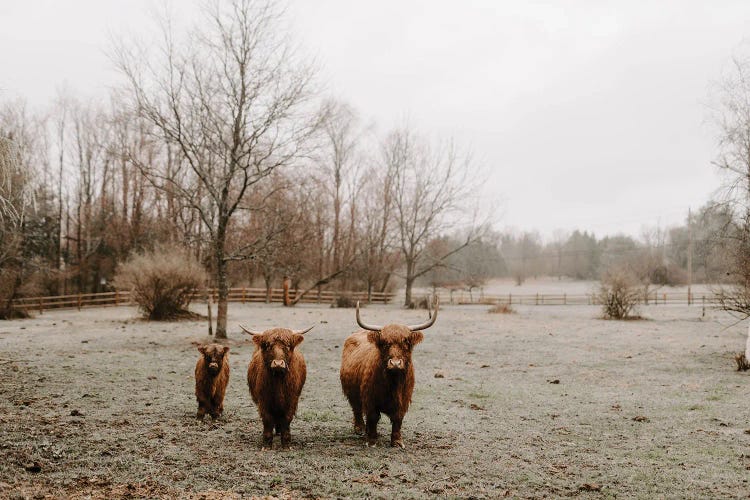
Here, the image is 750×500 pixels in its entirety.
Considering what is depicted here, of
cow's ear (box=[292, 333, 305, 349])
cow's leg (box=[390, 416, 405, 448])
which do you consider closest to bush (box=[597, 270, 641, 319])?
cow's leg (box=[390, 416, 405, 448])

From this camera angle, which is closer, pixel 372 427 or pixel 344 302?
pixel 372 427

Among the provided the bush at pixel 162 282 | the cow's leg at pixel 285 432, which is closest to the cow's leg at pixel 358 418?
the cow's leg at pixel 285 432

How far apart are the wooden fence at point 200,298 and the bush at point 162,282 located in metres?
0.94

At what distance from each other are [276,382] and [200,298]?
30.3 metres

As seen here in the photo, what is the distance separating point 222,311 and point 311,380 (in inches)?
262

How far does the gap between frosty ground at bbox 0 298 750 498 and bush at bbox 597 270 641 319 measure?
12.4m

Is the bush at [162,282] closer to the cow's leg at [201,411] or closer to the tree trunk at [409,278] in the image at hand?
the cow's leg at [201,411]

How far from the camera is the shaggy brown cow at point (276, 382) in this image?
6.55 meters

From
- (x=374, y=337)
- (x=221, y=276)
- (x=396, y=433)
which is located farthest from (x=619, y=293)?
(x=374, y=337)

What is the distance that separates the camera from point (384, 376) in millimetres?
6711

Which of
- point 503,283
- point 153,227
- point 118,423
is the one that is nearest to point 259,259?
point 118,423

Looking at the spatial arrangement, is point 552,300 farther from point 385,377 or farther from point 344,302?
point 385,377

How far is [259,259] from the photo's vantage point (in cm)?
1775

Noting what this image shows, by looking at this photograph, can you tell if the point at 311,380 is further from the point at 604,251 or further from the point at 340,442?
the point at 604,251
